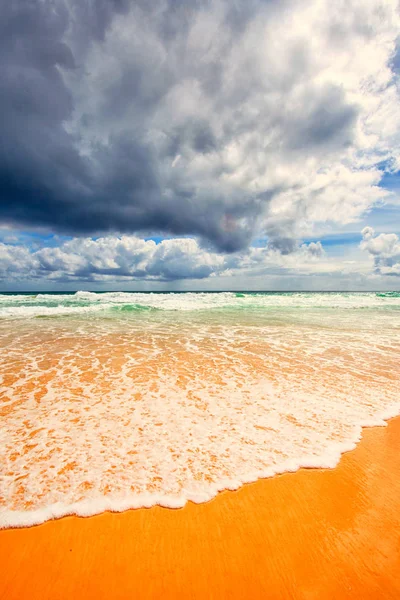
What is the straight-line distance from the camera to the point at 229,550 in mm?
2314

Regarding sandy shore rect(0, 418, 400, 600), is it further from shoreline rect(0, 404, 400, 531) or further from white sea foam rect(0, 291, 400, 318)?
white sea foam rect(0, 291, 400, 318)

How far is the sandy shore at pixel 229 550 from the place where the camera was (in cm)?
202

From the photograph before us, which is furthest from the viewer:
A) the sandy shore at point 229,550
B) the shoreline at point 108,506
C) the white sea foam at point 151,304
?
the white sea foam at point 151,304

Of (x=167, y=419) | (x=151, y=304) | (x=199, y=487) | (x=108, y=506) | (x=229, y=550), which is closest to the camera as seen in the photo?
(x=229, y=550)

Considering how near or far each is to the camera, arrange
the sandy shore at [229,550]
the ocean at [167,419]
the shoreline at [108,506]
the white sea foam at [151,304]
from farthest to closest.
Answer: the white sea foam at [151,304]
the ocean at [167,419]
the shoreline at [108,506]
the sandy shore at [229,550]

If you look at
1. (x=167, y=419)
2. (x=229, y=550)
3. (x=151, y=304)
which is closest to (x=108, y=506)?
(x=229, y=550)

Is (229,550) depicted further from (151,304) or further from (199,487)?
(151,304)

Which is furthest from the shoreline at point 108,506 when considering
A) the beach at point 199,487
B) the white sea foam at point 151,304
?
the white sea foam at point 151,304

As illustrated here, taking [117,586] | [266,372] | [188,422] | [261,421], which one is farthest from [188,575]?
[266,372]

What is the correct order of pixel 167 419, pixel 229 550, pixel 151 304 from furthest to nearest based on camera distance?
pixel 151 304 < pixel 167 419 < pixel 229 550

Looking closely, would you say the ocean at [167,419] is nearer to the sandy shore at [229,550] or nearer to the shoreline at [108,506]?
the shoreline at [108,506]

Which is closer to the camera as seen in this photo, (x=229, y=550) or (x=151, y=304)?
(x=229, y=550)

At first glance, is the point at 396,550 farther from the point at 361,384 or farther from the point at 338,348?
the point at 338,348

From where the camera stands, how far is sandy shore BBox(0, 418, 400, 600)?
79.5 inches
